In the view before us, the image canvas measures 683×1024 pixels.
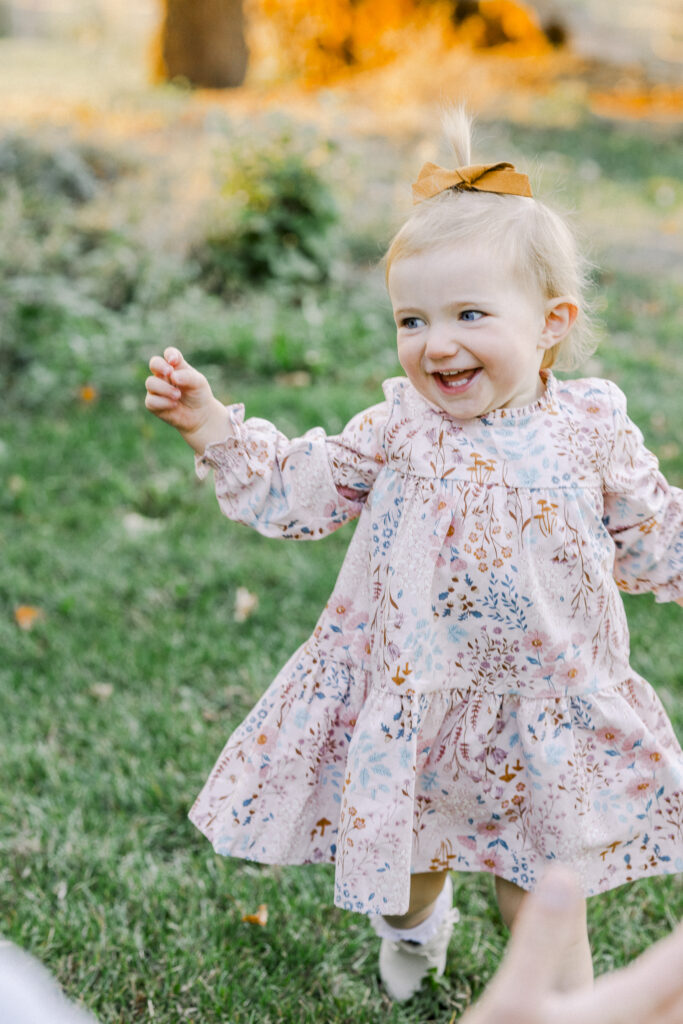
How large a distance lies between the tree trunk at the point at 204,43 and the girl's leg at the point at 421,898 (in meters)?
10.4

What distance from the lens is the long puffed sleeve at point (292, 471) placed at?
1.86 meters

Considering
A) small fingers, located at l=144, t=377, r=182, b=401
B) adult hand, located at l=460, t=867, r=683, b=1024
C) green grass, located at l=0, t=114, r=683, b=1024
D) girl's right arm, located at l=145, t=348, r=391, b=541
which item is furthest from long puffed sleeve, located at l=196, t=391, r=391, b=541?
adult hand, located at l=460, t=867, r=683, b=1024

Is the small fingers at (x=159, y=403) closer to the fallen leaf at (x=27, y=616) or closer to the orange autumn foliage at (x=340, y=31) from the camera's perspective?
the fallen leaf at (x=27, y=616)

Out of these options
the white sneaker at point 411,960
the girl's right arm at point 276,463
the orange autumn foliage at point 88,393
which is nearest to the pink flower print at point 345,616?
the girl's right arm at point 276,463

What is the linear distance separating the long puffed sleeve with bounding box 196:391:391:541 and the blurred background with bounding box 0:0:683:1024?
0.57 meters

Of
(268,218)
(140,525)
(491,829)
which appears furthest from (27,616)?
(268,218)

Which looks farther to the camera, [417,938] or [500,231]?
[417,938]

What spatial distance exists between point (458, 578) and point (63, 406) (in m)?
3.43

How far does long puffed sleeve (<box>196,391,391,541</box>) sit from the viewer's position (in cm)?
186

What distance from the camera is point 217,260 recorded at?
5.97m

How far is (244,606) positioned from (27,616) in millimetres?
688

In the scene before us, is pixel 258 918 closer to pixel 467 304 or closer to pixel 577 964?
pixel 577 964

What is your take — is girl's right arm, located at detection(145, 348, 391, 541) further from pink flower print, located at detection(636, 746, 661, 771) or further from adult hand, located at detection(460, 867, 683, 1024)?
adult hand, located at detection(460, 867, 683, 1024)

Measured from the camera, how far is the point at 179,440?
4465 mm
